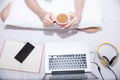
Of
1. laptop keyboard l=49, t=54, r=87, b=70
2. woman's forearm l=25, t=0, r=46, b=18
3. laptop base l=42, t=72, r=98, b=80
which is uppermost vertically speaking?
woman's forearm l=25, t=0, r=46, b=18

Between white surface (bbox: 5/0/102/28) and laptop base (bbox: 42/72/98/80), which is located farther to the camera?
white surface (bbox: 5/0/102/28)

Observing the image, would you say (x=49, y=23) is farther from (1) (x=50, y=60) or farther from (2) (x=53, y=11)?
(1) (x=50, y=60)

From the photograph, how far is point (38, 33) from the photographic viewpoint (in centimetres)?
145

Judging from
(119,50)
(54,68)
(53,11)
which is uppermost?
(53,11)

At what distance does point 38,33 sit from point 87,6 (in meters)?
0.32

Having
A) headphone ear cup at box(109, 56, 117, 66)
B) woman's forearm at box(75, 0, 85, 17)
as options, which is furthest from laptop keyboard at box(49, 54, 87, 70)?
woman's forearm at box(75, 0, 85, 17)

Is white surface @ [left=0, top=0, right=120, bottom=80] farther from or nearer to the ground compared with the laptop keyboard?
farther from the ground

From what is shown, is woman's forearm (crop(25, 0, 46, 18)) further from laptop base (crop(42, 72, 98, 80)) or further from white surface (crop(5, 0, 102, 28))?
laptop base (crop(42, 72, 98, 80))

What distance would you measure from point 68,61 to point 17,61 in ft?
0.91

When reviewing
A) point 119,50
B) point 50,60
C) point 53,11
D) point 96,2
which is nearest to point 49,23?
point 53,11

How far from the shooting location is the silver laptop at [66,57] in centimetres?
136

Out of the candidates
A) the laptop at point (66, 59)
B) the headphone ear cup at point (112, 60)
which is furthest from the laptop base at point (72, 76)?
the headphone ear cup at point (112, 60)

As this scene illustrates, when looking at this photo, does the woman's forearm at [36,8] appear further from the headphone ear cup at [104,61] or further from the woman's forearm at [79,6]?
the headphone ear cup at [104,61]

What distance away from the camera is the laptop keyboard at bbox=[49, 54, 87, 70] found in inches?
53.4
